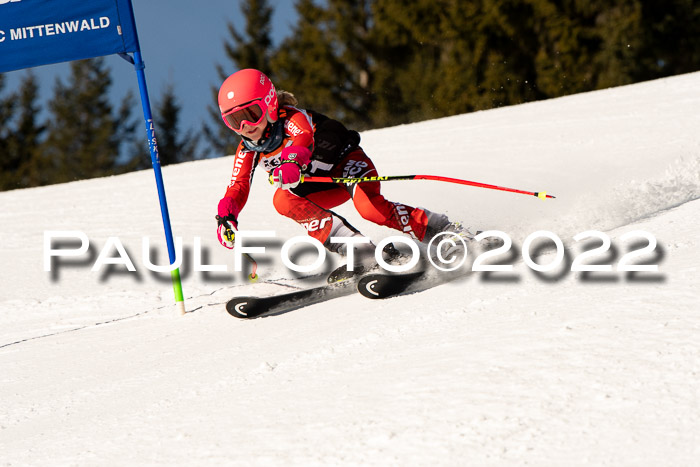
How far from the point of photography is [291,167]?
4043 millimetres

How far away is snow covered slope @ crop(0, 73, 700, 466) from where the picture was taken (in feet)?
6.85

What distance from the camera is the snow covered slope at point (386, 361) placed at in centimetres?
209

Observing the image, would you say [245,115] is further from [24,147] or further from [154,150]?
[24,147]

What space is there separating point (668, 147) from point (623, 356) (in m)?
6.14

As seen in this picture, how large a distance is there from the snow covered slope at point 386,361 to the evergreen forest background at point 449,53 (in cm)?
1975

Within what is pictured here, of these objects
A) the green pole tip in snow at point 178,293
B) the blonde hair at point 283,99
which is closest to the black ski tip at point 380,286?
the blonde hair at point 283,99

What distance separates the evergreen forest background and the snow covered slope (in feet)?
64.8

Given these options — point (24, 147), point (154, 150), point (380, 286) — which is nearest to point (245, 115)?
point (154, 150)

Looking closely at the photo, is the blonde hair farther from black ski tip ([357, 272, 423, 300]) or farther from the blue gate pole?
black ski tip ([357, 272, 423, 300])

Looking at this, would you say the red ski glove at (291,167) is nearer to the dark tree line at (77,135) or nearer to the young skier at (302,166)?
the young skier at (302,166)

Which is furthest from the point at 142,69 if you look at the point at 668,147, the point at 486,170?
the point at 668,147

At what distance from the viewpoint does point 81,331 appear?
474 cm

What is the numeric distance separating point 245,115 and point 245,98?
0.11m

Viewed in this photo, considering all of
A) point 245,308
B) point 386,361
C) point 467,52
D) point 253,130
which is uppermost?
point 467,52
